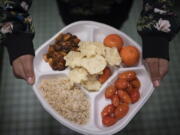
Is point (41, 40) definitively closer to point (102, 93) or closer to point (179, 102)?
point (102, 93)

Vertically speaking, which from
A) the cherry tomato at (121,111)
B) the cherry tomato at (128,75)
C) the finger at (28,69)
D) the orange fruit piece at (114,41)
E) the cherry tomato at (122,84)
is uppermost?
the orange fruit piece at (114,41)

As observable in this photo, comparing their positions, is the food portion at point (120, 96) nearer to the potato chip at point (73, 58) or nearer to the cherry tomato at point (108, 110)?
the cherry tomato at point (108, 110)

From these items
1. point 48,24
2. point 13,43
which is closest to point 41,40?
point 48,24

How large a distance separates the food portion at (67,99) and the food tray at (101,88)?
1 cm

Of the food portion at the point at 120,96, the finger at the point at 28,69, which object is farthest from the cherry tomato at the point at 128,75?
the finger at the point at 28,69

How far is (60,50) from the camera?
2.63 ft

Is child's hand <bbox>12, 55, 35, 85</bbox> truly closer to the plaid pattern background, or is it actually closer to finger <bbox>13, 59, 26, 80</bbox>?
finger <bbox>13, 59, 26, 80</bbox>

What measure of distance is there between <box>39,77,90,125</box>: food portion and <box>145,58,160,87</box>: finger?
0.19 m

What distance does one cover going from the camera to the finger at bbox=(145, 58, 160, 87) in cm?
72

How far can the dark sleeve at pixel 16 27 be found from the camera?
724mm

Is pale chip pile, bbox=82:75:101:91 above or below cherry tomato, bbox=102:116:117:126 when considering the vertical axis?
above

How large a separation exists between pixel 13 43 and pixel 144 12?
351mm

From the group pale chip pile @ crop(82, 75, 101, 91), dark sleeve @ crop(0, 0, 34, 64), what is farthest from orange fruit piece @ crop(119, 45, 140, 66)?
dark sleeve @ crop(0, 0, 34, 64)

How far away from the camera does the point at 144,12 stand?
75 cm
